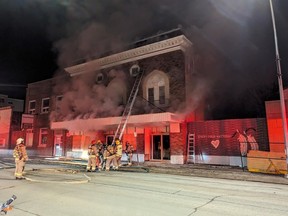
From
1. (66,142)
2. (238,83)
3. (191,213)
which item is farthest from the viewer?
(238,83)

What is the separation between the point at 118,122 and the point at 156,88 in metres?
3.51

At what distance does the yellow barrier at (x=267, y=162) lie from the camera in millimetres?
10743

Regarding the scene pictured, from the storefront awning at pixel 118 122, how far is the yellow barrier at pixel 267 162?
464 centimetres

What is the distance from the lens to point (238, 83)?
22234 millimetres

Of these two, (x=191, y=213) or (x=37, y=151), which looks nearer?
(x=191, y=213)

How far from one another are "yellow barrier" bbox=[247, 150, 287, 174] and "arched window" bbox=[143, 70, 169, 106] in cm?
632

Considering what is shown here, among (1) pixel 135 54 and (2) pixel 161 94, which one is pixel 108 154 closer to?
(2) pixel 161 94

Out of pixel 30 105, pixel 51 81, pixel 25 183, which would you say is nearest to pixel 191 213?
pixel 25 183

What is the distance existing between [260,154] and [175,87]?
6.49 meters

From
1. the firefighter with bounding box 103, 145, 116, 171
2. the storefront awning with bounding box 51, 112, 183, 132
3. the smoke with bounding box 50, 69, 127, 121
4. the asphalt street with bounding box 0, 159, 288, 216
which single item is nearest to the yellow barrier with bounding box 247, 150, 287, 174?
the asphalt street with bounding box 0, 159, 288, 216

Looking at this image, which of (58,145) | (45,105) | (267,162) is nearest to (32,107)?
(45,105)

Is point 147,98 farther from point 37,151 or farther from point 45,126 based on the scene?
point 37,151

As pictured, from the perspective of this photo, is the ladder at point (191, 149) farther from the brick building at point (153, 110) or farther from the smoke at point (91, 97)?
the smoke at point (91, 97)

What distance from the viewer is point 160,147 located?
16453mm
